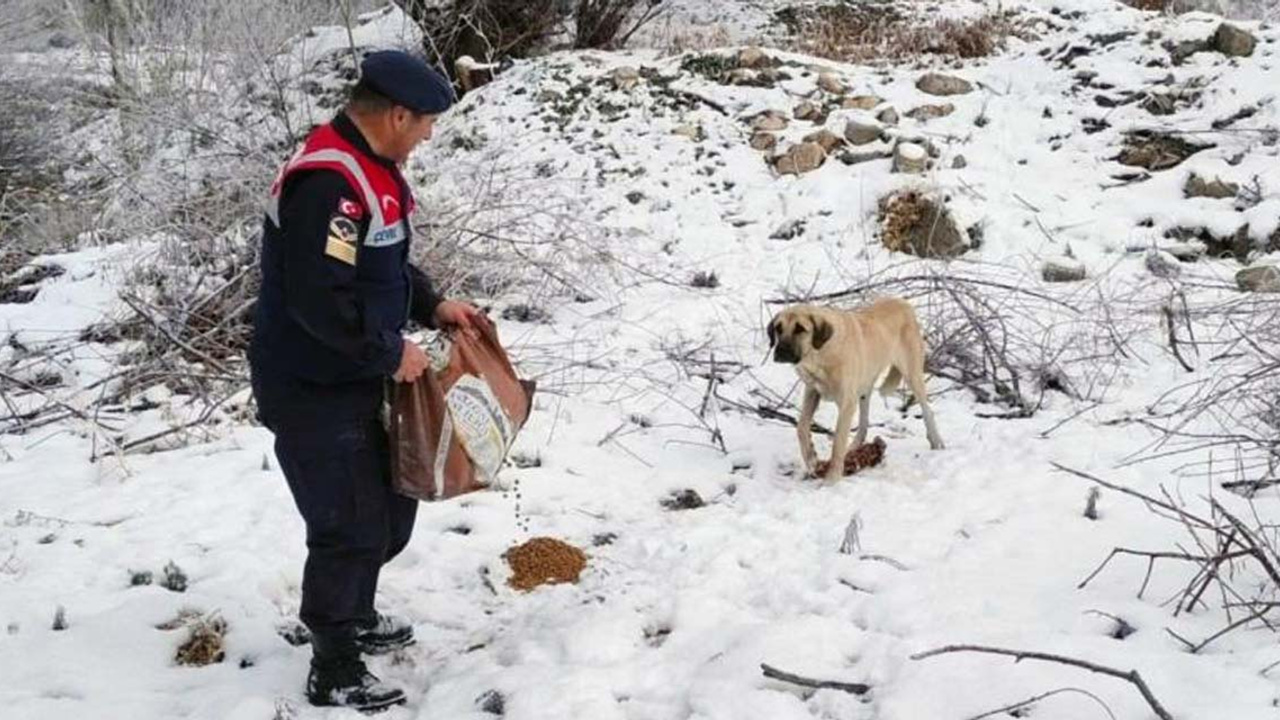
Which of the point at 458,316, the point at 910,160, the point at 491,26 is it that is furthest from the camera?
the point at 491,26

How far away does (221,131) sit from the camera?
27.6 feet

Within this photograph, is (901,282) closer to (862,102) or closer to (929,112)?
(929,112)

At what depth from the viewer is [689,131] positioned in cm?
1142

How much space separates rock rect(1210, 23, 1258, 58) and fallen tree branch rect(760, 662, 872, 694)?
34.0ft

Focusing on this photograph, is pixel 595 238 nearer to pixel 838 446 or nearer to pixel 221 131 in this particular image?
pixel 221 131

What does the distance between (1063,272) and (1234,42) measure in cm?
475

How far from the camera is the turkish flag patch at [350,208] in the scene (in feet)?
9.89

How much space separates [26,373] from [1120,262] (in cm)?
741

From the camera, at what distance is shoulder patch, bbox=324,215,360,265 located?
2.99 m

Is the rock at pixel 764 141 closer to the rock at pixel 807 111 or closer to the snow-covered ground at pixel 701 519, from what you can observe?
the rock at pixel 807 111

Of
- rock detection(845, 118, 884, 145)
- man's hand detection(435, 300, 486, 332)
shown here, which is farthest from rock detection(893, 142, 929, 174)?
man's hand detection(435, 300, 486, 332)

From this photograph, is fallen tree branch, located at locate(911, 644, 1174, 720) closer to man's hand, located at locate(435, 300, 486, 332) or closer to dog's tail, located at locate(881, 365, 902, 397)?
man's hand, located at locate(435, 300, 486, 332)

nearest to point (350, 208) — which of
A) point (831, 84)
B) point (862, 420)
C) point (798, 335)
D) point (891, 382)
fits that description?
point (798, 335)

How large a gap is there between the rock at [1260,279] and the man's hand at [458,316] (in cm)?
597
